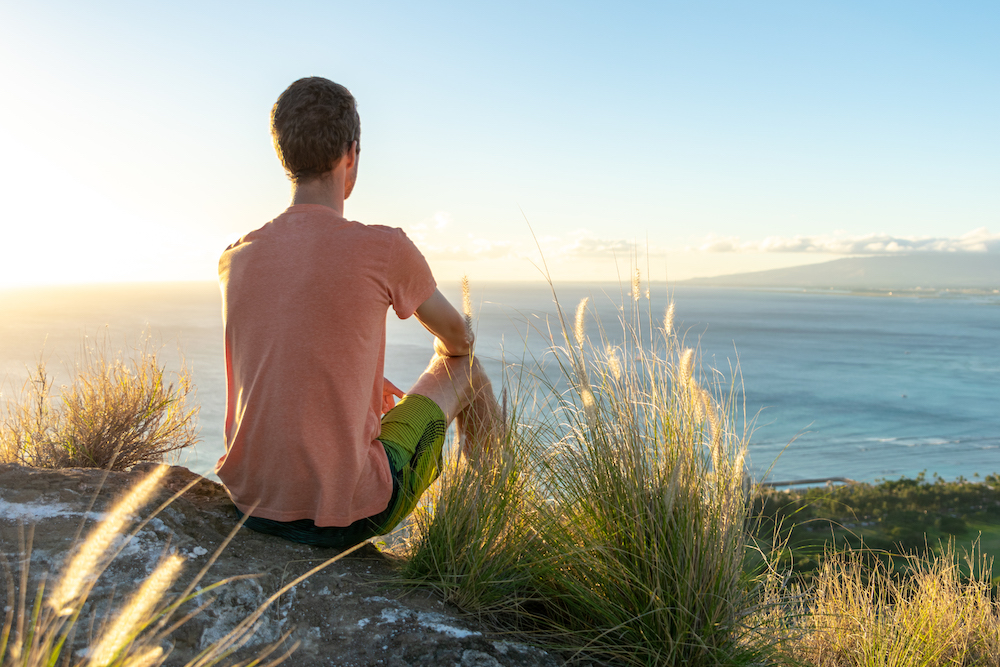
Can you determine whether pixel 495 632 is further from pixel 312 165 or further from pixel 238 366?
pixel 312 165

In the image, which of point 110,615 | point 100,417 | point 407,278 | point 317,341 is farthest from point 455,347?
point 100,417

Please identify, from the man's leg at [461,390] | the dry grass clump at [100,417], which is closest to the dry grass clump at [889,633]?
the man's leg at [461,390]

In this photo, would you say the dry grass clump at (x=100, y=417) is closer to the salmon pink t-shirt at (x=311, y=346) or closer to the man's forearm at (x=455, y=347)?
the salmon pink t-shirt at (x=311, y=346)

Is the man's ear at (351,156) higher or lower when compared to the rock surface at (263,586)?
higher

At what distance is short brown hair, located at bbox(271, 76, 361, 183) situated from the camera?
1720 millimetres

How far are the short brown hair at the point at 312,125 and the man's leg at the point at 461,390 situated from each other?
80 cm

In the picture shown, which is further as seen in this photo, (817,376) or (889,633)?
(817,376)

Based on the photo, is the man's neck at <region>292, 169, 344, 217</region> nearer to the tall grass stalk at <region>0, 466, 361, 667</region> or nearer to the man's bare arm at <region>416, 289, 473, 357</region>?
the man's bare arm at <region>416, 289, 473, 357</region>

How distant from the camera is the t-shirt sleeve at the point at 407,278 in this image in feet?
5.58

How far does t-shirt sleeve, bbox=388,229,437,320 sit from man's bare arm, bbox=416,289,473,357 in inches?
2.1

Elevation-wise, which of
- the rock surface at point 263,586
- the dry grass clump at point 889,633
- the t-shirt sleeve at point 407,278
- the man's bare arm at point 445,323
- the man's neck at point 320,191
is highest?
the man's neck at point 320,191

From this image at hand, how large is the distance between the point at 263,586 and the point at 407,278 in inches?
37.2

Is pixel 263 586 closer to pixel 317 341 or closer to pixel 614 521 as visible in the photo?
A: pixel 317 341

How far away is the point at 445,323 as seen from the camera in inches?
76.2
